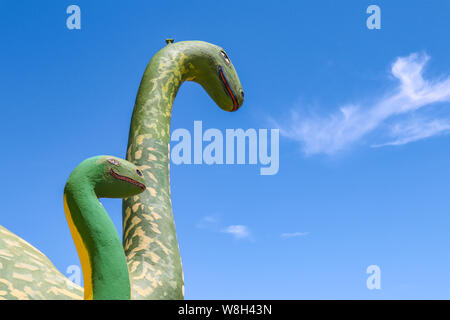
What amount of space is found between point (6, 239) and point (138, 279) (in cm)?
66

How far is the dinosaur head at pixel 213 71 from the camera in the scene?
3.86m

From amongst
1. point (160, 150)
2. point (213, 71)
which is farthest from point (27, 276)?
point (213, 71)

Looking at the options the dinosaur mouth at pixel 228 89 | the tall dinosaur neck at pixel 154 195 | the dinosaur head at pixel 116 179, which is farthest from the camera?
the dinosaur mouth at pixel 228 89

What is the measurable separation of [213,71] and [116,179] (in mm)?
1458

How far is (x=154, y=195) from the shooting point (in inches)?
130

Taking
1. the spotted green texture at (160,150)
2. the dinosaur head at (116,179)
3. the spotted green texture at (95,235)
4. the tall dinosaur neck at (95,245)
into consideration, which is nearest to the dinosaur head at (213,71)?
the spotted green texture at (160,150)

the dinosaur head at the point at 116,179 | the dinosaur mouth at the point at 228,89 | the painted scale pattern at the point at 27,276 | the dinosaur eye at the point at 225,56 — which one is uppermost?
the dinosaur eye at the point at 225,56

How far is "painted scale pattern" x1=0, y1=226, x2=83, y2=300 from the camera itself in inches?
101

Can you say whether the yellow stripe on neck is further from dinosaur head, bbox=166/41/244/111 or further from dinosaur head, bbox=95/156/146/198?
dinosaur head, bbox=166/41/244/111

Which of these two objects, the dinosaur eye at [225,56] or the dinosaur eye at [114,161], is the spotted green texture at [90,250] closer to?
the dinosaur eye at [114,161]

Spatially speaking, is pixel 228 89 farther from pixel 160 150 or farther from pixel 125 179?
pixel 125 179

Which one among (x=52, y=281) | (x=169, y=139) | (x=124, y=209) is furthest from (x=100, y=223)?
(x=169, y=139)

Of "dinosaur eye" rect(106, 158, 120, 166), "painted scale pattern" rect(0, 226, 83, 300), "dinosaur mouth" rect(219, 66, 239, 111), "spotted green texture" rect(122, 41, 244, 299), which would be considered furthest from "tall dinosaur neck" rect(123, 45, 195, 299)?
"dinosaur eye" rect(106, 158, 120, 166)
